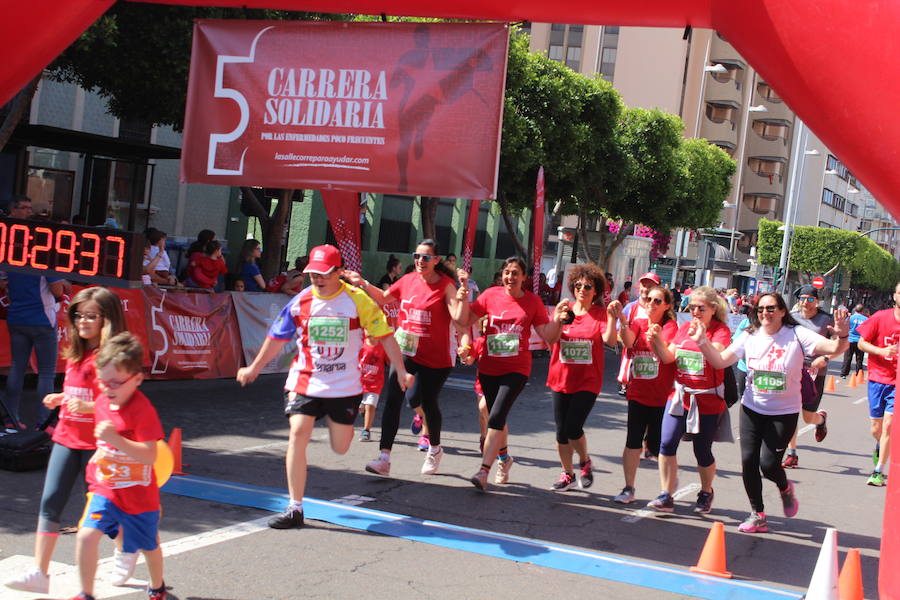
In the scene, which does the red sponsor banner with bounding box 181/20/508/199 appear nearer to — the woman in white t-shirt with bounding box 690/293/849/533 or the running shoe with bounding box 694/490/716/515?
the woman in white t-shirt with bounding box 690/293/849/533

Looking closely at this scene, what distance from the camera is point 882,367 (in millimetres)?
10406

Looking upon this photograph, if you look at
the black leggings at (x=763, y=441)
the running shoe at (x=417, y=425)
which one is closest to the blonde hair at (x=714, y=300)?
the black leggings at (x=763, y=441)

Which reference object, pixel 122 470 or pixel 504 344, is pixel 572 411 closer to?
pixel 504 344

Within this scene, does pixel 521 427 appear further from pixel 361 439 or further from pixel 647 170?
pixel 647 170

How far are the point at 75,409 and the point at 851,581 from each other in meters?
4.10

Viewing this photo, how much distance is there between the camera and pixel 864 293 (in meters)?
93.8

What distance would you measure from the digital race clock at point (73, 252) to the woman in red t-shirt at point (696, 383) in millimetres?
3785

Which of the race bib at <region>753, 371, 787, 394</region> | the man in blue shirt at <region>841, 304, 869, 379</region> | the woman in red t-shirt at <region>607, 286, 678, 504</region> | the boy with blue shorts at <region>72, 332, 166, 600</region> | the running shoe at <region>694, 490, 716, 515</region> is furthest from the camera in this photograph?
the man in blue shirt at <region>841, 304, 869, 379</region>

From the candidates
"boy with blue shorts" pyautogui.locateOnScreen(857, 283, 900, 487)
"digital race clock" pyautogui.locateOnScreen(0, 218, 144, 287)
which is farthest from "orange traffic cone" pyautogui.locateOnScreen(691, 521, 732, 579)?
"boy with blue shorts" pyautogui.locateOnScreen(857, 283, 900, 487)

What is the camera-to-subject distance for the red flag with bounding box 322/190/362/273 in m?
9.27

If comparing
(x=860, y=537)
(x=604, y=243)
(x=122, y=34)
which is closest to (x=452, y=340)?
(x=860, y=537)

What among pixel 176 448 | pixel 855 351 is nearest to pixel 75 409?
pixel 176 448

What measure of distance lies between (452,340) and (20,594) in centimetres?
455

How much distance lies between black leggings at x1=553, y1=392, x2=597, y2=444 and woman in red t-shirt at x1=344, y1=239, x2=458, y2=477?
0.97 metres
